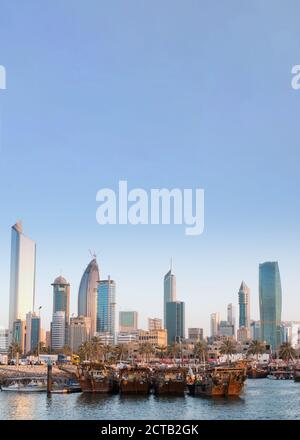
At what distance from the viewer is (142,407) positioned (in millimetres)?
51188

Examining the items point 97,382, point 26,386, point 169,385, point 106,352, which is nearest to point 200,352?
point 106,352

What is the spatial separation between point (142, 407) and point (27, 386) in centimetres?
2882

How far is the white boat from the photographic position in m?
70.8

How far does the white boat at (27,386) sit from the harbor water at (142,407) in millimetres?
5901

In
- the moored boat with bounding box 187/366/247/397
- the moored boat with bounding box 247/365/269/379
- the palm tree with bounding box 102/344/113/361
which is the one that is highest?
the moored boat with bounding box 187/366/247/397

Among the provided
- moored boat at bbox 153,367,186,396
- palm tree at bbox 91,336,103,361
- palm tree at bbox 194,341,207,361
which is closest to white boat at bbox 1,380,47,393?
moored boat at bbox 153,367,186,396

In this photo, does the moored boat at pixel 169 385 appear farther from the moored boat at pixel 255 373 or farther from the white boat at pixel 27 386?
the moored boat at pixel 255 373

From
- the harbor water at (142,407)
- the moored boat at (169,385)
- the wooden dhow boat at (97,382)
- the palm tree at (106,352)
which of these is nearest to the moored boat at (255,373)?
the palm tree at (106,352)

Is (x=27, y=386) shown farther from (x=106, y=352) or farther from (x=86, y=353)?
(x=106, y=352)

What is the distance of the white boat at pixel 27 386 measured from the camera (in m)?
70.8

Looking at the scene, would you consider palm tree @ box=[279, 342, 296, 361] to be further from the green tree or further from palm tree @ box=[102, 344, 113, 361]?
palm tree @ box=[102, 344, 113, 361]

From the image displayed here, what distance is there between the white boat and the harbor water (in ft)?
19.4
